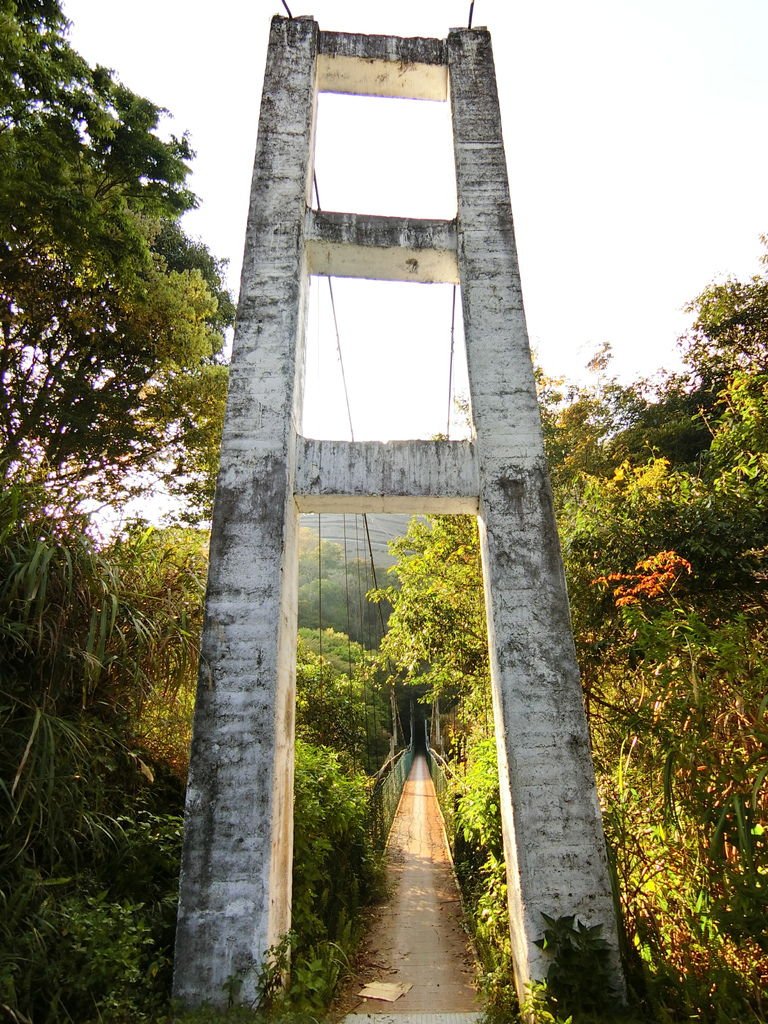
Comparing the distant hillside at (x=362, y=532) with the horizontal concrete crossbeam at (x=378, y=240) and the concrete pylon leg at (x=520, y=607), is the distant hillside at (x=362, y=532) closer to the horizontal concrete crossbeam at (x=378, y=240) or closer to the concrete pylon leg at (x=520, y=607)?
the horizontal concrete crossbeam at (x=378, y=240)

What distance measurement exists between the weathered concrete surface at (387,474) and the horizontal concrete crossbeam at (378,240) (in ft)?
5.90

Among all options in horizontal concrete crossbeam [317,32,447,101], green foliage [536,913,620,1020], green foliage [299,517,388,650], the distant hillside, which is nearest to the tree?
horizontal concrete crossbeam [317,32,447,101]

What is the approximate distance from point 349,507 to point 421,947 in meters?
3.88

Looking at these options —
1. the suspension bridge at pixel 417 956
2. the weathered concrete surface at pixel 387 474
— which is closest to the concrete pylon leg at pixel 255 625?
the weathered concrete surface at pixel 387 474

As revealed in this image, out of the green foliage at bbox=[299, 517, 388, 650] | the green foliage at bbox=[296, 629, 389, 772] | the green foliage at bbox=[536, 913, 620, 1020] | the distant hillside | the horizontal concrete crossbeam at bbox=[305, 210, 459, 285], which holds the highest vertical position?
the distant hillside

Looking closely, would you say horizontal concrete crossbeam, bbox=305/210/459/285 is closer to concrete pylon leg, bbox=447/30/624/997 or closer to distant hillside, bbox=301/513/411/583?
concrete pylon leg, bbox=447/30/624/997

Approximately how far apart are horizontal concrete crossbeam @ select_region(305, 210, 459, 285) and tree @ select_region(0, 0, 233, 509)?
8.86 ft

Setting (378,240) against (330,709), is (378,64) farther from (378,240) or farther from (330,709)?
(330,709)

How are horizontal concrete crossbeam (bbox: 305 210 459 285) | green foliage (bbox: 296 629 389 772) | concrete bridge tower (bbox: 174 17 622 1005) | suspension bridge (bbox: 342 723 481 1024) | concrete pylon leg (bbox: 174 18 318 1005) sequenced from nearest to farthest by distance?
concrete pylon leg (bbox: 174 18 318 1005) → concrete bridge tower (bbox: 174 17 622 1005) → suspension bridge (bbox: 342 723 481 1024) → horizontal concrete crossbeam (bbox: 305 210 459 285) → green foliage (bbox: 296 629 389 772)

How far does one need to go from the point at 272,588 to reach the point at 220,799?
1281 millimetres

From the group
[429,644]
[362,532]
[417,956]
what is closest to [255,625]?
[417,956]

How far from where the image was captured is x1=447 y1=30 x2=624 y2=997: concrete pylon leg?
331 cm

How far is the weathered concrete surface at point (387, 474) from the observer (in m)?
4.23

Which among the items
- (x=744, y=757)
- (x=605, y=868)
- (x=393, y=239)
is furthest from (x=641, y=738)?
(x=393, y=239)
